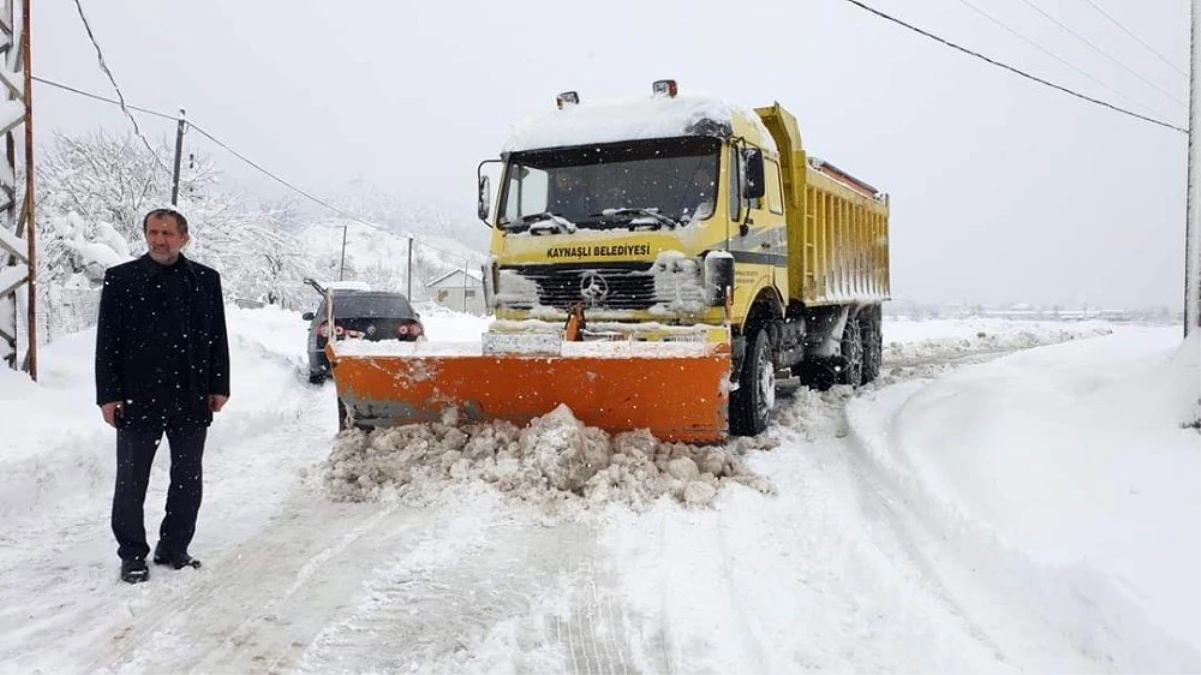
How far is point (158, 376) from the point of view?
12.0ft

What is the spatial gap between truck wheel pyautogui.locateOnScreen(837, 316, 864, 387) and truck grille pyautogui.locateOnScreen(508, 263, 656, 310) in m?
5.22

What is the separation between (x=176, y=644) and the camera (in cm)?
293

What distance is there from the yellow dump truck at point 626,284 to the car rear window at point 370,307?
16.0 ft

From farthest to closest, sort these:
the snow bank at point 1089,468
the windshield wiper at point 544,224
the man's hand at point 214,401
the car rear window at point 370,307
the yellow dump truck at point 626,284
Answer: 1. the car rear window at point 370,307
2. the windshield wiper at point 544,224
3. the yellow dump truck at point 626,284
4. the man's hand at point 214,401
5. the snow bank at point 1089,468

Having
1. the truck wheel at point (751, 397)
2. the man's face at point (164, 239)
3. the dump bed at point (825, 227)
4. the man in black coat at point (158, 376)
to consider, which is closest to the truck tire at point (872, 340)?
the dump bed at point (825, 227)

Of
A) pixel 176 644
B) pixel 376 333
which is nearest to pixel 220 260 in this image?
pixel 376 333

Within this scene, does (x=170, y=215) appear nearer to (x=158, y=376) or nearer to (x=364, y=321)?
(x=158, y=376)

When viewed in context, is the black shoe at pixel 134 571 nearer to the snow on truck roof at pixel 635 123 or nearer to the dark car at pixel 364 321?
the snow on truck roof at pixel 635 123

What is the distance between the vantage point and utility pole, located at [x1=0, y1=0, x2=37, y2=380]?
21.8ft

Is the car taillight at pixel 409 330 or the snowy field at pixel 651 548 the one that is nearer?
the snowy field at pixel 651 548

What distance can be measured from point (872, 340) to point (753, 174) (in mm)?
6721

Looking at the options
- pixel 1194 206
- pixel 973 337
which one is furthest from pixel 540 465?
pixel 973 337

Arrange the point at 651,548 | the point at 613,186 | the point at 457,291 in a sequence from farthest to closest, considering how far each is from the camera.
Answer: the point at 457,291 < the point at 613,186 < the point at 651,548

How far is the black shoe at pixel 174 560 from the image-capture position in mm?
3750
